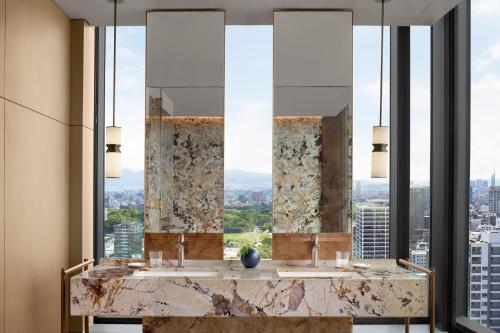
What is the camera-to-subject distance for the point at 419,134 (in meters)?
4.28

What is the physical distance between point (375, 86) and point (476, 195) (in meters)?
1.32

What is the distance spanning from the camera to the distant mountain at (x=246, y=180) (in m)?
4.20

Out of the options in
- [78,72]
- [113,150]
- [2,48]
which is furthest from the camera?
[78,72]

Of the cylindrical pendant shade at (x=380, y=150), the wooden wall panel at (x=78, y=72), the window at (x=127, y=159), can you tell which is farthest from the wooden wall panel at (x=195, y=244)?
the cylindrical pendant shade at (x=380, y=150)

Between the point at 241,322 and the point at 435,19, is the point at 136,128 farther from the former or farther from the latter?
the point at 435,19

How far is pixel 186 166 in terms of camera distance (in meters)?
3.54

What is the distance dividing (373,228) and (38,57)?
3080mm

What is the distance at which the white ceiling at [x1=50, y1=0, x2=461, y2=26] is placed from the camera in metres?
3.48

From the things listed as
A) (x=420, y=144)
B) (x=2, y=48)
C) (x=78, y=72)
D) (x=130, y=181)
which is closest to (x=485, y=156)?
(x=420, y=144)

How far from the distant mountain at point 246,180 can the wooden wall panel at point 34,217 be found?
1343 millimetres

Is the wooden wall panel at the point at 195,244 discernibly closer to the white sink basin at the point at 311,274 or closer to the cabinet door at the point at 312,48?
the white sink basin at the point at 311,274

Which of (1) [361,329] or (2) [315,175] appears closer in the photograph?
(2) [315,175]

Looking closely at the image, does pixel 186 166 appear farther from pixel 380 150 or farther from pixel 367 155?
pixel 367 155

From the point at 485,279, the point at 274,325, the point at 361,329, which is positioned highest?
the point at 485,279
